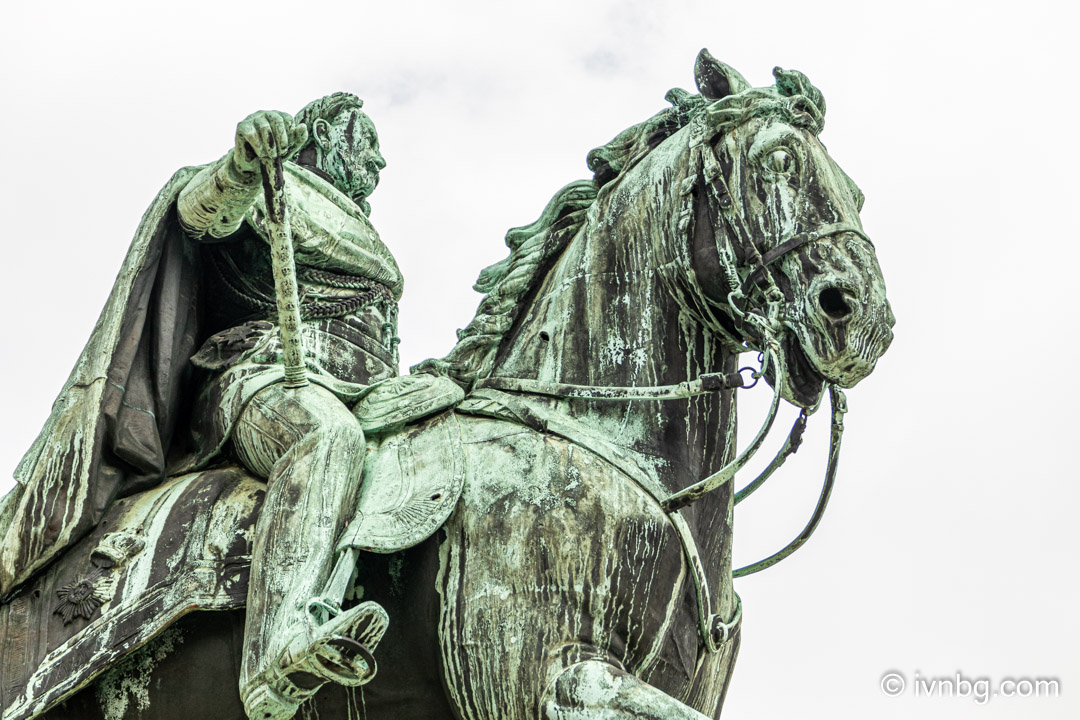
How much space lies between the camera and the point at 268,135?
290 inches

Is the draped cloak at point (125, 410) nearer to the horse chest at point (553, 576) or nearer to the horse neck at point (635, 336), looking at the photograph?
the horse neck at point (635, 336)

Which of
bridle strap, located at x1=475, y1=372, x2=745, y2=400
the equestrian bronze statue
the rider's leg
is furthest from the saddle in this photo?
bridle strap, located at x1=475, y1=372, x2=745, y2=400

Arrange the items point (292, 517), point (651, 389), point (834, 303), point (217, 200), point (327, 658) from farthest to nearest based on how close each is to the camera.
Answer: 1. point (217, 200)
2. point (651, 389)
3. point (834, 303)
4. point (292, 517)
5. point (327, 658)

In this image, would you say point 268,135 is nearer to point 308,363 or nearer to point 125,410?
point 308,363

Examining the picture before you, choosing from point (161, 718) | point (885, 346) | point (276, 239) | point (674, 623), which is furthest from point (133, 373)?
point (885, 346)

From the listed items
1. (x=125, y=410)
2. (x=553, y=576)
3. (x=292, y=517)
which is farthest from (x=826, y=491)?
(x=125, y=410)

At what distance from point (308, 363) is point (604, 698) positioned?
92.9 inches

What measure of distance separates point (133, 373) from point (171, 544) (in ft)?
3.11

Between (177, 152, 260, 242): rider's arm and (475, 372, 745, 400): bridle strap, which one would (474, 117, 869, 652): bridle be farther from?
(177, 152, 260, 242): rider's arm

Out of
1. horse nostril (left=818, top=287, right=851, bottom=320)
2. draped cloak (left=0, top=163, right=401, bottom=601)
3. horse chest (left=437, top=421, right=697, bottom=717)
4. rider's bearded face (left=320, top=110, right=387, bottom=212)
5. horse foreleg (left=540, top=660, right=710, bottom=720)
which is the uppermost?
rider's bearded face (left=320, top=110, right=387, bottom=212)

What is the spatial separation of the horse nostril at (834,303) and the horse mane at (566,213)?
918mm

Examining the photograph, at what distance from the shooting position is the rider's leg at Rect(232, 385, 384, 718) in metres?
6.58

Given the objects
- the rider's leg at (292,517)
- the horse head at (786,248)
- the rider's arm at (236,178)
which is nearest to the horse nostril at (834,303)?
the horse head at (786,248)

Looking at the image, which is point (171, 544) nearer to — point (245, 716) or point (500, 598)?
point (245, 716)
